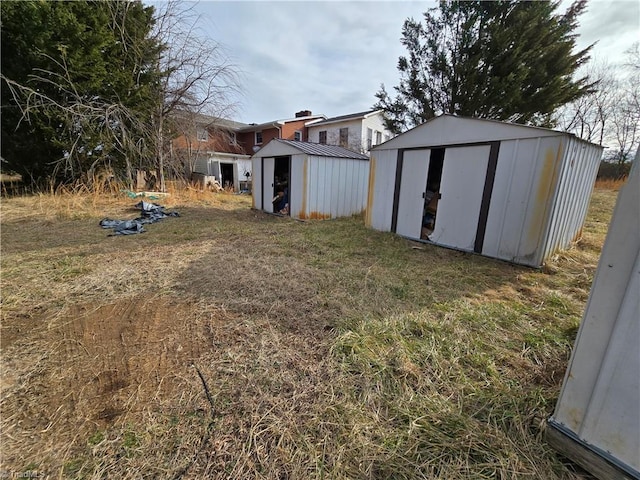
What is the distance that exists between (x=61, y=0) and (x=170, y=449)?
12.4 m

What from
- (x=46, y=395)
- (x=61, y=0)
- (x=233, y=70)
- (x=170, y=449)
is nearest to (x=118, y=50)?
(x=61, y=0)

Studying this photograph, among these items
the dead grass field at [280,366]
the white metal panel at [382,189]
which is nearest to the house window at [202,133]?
the white metal panel at [382,189]

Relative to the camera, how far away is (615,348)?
3.31 ft

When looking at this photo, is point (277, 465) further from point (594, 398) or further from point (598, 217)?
point (598, 217)

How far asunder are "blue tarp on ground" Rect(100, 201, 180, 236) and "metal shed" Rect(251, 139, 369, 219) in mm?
3071

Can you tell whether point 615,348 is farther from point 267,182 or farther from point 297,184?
point 267,182

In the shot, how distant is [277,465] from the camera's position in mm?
1243

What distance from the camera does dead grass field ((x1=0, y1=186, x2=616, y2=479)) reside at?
1.28 meters

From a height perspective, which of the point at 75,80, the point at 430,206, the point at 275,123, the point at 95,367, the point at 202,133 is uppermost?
the point at 275,123

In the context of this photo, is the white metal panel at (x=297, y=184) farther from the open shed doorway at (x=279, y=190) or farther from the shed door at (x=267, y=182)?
the shed door at (x=267, y=182)

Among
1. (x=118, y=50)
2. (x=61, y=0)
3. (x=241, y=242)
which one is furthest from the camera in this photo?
(x=118, y=50)

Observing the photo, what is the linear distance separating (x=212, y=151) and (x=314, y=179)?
12142mm

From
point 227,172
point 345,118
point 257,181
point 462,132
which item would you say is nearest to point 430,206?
point 462,132

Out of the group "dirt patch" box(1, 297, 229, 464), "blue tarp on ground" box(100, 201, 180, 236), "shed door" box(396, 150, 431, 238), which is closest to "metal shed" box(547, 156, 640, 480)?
"dirt patch" box(1, 297, 229, 464)
